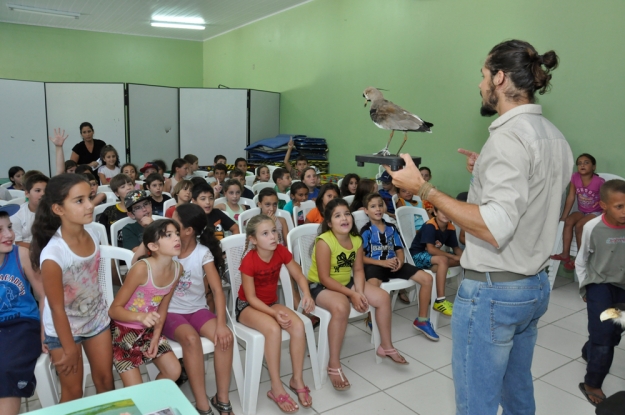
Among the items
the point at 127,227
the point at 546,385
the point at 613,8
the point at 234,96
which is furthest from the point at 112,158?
the point at 613,8

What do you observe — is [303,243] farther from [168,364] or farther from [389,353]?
[168,364]

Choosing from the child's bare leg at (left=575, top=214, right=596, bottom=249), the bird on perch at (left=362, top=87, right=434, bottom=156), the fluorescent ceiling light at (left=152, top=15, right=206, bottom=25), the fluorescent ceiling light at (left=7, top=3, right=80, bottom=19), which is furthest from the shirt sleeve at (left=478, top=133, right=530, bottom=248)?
the fluorescent ceiling light at (left=7, top=3, right=80, bottom=19)

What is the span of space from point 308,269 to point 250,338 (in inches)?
30.7

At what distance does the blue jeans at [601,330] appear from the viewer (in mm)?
2447

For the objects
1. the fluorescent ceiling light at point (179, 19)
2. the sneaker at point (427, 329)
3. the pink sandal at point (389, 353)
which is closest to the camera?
the pink sandal at point (389, 353)

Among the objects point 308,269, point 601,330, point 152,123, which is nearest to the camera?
point 601,330

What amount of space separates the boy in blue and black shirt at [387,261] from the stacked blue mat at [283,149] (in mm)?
4028

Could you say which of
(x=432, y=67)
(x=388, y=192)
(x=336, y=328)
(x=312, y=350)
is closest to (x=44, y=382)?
(x=312, y=350)

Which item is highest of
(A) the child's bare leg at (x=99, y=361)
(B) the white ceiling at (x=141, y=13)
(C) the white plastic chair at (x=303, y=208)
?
(B) the white ceiling at (x=141, y=13)

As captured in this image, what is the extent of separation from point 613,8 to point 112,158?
201 inches

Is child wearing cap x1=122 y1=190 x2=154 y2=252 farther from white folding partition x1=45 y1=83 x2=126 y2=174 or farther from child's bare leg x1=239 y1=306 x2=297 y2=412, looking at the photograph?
white folding partition x1=45 y1=83 x2=126 y2=174

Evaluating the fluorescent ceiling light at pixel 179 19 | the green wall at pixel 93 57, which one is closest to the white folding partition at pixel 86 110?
the fluorescent ceiling light at pixel 179 19

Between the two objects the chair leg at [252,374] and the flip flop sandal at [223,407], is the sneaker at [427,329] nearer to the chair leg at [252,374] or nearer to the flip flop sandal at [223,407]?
the chair leg at [252,374]

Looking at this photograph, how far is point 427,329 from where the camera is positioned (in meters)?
3.20
